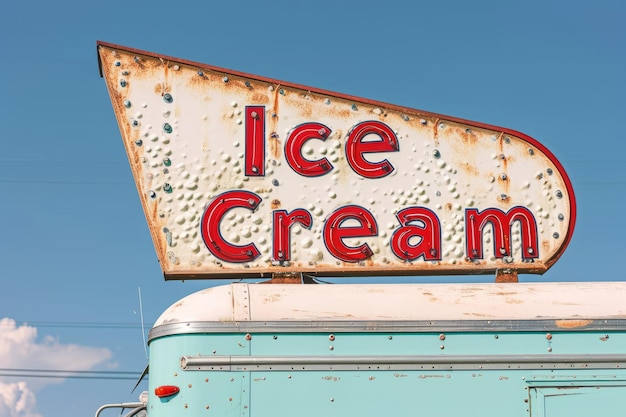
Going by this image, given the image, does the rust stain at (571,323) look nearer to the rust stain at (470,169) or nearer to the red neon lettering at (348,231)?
the red neon lettering at (348,231)

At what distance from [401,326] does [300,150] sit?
7.19ft

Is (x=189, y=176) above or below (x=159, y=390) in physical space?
above

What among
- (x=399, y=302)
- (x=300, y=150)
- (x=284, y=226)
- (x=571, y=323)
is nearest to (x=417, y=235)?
(x=284, y=226)

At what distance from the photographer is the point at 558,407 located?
5.65 meters

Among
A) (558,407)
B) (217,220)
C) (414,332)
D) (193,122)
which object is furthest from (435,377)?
(193,122)

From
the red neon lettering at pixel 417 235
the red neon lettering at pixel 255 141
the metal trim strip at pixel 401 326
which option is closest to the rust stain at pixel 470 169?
the red neon lettering at pixel 417 235

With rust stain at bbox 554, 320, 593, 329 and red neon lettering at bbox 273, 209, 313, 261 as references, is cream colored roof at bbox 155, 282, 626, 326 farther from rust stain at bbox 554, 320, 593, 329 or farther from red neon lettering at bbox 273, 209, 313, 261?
red neon lettering at bbox 273, 209, 313, 261

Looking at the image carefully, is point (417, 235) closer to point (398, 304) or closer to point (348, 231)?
point (348, 231)

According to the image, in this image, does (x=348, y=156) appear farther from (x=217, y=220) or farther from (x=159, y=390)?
(x=159, y=390)

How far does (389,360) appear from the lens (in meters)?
5.67

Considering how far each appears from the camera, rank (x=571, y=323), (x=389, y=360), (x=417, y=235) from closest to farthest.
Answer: (x=389, y=360) < (x=571, y=323) < (x=417, y=235)

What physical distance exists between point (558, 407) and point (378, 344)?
3.92ft

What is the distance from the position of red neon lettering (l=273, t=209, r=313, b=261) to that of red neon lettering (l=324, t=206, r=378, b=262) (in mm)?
186

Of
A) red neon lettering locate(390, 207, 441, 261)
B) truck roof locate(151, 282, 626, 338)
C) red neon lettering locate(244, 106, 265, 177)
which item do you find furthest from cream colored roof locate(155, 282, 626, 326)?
red neon lettering locate(244, 106, 265, 177)
